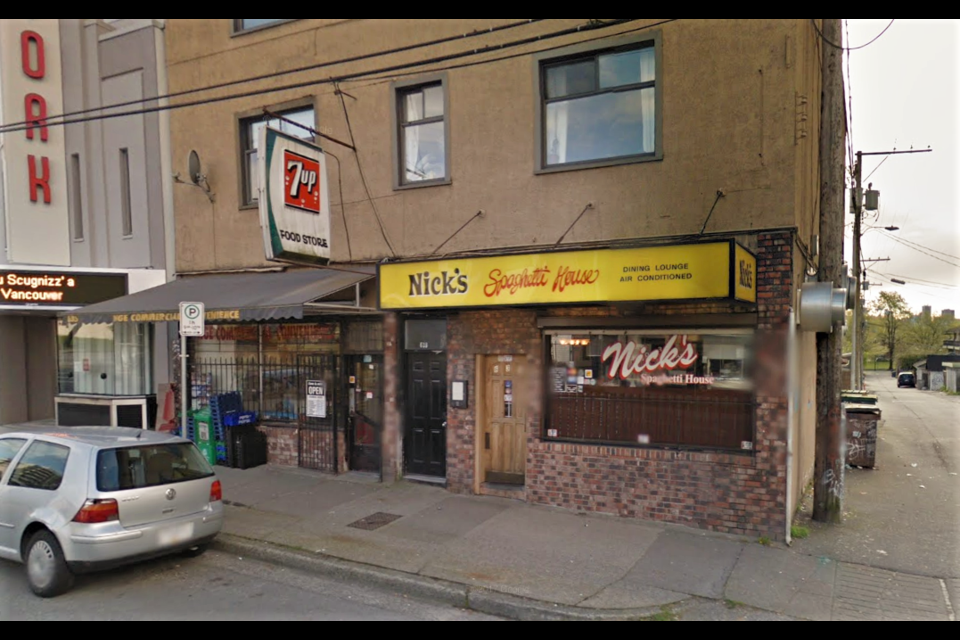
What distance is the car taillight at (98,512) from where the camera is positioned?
5.73 meters

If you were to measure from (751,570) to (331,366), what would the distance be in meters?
6.85

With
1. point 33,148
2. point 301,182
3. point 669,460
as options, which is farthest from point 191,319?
point 33,148

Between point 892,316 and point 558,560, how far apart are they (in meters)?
85.7

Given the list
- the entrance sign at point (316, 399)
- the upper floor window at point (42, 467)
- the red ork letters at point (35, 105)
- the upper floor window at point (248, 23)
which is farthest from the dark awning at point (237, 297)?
the upper floor window at point (248, 23)

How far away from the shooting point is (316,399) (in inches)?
420

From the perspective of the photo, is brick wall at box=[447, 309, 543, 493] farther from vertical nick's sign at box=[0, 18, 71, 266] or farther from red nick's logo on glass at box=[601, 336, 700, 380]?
vertical nick's sign at box=[0, 18, 71, 266]

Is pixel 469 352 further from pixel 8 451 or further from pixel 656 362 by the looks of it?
pixel 8 451

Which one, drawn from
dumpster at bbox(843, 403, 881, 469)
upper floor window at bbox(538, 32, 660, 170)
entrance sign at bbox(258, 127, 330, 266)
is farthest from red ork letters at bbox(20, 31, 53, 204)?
dumpster at bbox(843, 403, 881, 469)

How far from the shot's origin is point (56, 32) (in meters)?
13.9

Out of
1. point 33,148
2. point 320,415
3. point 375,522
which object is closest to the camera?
point 375,522

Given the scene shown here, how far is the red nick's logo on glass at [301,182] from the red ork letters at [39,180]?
8573 mm

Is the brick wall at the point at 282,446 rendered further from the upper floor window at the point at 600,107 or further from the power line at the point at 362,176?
the upper floor window at the point at 600,107

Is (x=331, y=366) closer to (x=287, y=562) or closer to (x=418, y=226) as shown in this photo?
(x=418, y=226)

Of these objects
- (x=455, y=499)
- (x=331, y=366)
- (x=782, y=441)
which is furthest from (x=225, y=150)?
(x=782, y=441)
